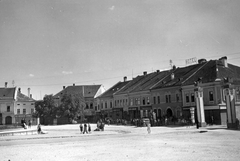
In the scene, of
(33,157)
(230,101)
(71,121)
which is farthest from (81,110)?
(33,157)

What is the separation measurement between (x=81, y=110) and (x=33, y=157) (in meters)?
49.4

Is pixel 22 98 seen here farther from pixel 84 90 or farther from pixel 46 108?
pixel 84 90

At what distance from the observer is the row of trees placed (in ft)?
197

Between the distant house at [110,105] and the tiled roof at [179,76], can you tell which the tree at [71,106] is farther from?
the tiled roof at [179,76]

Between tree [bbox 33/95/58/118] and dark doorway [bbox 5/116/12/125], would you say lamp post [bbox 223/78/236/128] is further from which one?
dark doorway [bbox 5/116/12/125]

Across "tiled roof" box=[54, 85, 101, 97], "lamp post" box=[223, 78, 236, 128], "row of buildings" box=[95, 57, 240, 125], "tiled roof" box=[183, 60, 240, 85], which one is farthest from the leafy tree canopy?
"lamp post" box=[223, 78, 236, 128]

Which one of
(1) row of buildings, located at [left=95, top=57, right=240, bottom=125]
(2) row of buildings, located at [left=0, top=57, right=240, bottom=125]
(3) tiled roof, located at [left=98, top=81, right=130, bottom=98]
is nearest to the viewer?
(1) row of buildings, located at [left=95, top=57, right=240, bottom=125]

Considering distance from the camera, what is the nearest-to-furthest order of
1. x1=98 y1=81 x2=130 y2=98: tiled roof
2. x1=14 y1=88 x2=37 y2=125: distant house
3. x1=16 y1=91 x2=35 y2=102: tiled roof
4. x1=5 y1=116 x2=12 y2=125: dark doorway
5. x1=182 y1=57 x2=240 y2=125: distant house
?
x1=182 y1=57 x2=240 y2=125: distant house < x1=98 y1=81 x2=130 y2=98: tiled roof < x1=5 y1=116 x2=12 y2=125: dark doorway < x1=14 y1=88 x2=37 y2=125: distant house < x1=16 y1=91 x2=35 y2=102: tiled roof

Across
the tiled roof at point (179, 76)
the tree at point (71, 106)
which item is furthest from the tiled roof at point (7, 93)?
the tiled roof at point (179, 76)

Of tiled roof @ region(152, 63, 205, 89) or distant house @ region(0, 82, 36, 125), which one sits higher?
tiled roof @ region(152, 63, 205, 89)

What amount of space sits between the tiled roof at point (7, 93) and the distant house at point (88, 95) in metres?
10.9

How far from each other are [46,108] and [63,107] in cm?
551

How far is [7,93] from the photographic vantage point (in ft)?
223

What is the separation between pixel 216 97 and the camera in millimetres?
35125
